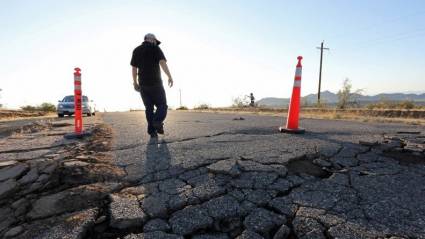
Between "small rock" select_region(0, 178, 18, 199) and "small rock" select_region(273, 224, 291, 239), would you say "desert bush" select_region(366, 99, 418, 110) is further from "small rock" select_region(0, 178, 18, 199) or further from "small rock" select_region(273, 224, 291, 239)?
"small rock" select_region(0, 178, 18, 199)

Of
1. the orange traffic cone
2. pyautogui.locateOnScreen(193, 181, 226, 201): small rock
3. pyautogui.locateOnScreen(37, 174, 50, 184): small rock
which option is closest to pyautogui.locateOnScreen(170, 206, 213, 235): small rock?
pyautogui.locateOnScreen(193, 181, 226, 201): small rock

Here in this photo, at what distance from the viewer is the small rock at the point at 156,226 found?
86.8 inches

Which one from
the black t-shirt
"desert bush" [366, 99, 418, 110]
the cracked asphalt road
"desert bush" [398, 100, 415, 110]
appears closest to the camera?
the cracked asphalt road

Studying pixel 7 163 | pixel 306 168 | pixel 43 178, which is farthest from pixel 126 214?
pixel 7 163

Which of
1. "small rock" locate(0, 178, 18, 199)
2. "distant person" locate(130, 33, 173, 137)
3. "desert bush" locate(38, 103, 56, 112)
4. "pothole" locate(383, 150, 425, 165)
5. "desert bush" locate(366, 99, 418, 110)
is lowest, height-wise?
"desert bush" locate(38, 103, 56, 112)

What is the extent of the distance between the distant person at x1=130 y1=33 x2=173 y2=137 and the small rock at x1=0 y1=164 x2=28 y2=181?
2.07 meters

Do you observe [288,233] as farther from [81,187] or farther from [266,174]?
[81,187]

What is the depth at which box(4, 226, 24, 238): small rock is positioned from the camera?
2.21 m

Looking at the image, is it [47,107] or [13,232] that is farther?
[47,107]

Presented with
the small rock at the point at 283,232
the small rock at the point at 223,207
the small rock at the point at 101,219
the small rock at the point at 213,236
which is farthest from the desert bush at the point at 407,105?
the small rock at the point at 101,219

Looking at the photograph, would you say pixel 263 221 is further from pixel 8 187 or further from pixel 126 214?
pixel 8 187

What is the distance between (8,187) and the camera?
2934mm

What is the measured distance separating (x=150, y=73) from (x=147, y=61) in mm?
181

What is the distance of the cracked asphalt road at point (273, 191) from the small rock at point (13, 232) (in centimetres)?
57
